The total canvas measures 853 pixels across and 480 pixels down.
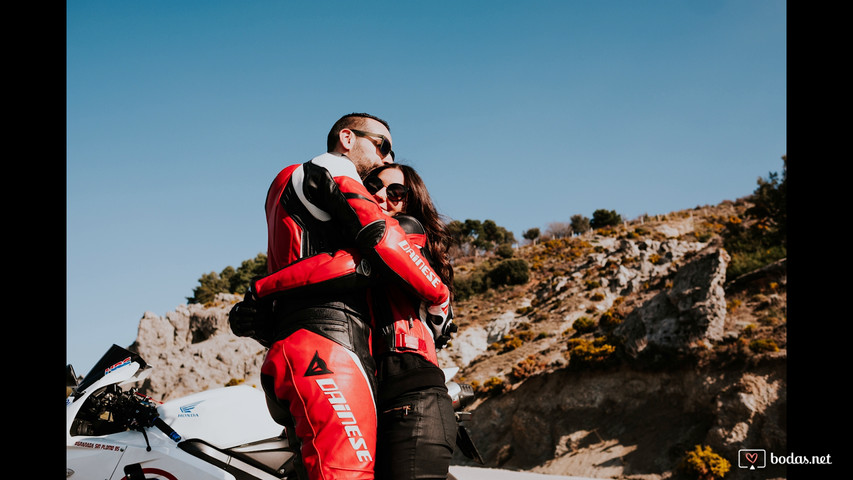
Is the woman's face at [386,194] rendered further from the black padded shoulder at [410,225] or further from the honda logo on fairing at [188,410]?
the honda logo on fairing at [188,410]

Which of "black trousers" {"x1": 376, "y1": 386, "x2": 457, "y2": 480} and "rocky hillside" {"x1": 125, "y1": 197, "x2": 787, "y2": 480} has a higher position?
"black trousers" {"x1": 376, "y1": 386, "x2": 457, "y2": 480}

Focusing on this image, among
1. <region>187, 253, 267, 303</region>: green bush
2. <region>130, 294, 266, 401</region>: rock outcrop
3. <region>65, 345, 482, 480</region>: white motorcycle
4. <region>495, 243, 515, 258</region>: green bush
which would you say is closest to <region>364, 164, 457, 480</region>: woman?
<region>65, 345, 482, 480</region>: white motorcycle

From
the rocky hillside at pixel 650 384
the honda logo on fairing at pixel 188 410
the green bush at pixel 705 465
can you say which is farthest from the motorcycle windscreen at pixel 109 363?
the rocky hillside at pixel 650 384

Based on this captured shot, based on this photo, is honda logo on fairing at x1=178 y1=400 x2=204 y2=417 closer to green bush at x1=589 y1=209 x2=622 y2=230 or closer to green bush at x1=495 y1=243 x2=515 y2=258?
green bush at x1=495 y1=243 x2=515 y2=258

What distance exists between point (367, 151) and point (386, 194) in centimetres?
23

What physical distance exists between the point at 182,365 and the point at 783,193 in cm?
2578

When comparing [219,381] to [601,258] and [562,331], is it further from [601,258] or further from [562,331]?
[601,258]

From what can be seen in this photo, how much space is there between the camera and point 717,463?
973cm

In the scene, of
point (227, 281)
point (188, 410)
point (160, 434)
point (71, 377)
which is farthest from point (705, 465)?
point (227, 281)

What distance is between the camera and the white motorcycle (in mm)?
3586

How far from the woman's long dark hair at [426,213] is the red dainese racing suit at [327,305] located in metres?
0.40

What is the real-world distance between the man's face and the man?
1.15 ft

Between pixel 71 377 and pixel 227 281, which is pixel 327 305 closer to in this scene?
pixel 71 377
